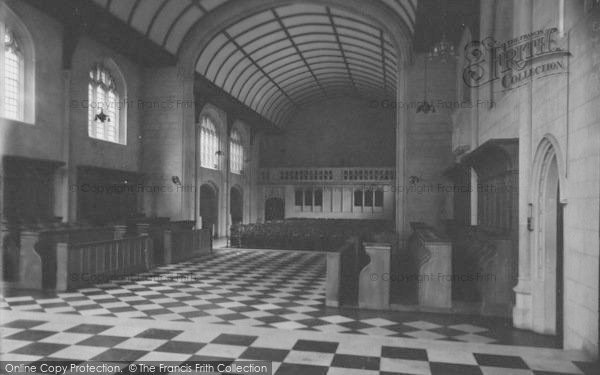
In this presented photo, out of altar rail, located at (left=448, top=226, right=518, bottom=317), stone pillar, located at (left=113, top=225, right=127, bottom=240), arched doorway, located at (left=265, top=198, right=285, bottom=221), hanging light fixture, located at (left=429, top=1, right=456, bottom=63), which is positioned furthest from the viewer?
arched doorway, located at (left=265, top=198, right=285, bottom=221)

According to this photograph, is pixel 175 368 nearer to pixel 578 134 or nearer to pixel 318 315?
pixel 318 315

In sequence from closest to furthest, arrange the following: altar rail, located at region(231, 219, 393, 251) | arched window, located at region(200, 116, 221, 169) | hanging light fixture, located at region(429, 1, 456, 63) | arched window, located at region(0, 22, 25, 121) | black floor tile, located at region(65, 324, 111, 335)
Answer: black floor tile, located at region(65, 324, 111, 335) < hanging light fixture, located at region(429, 1, 456, 63) < arched window, located at region(0, 22, 25, 121) < altar rail, located at region(231, 219, 393, 251) < arched window, located at region(200, 116, 221, 169)

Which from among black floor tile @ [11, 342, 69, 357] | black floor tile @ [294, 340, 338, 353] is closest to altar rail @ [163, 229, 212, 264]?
black floor tile @ [11, 342, 69, 357]

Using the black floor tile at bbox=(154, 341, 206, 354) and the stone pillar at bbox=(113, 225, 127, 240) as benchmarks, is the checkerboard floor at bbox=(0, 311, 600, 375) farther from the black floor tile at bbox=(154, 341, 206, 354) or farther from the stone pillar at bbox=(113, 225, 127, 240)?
the stone pillar at bbox=(113, 225, 127, 240)

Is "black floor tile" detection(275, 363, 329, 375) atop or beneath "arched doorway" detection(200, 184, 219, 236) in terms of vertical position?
beneath

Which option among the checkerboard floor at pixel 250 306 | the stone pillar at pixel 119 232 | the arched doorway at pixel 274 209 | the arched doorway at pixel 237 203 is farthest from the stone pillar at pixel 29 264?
the arched doorway at pixel 274 209

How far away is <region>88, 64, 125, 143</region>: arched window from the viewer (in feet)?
52.0

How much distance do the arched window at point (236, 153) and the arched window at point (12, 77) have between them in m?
14.4

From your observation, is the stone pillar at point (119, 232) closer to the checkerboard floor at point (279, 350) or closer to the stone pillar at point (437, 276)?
the checkerboard floor at point (279, 350)

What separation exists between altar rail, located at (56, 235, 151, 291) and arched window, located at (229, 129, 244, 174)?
15622 millimetres

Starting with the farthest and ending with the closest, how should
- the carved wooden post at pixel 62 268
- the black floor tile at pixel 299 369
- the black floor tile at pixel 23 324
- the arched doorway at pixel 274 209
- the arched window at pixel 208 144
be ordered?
the arched doorway at pixel 274 209
the arched window at pixel 208 144
the carved wooden post at pixel 62 268
the black floor tile at pixel 23 324
the black floor tile at pixel 299 369

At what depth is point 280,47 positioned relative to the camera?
2144cm

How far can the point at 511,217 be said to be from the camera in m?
8.05

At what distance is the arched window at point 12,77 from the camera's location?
483 inches
